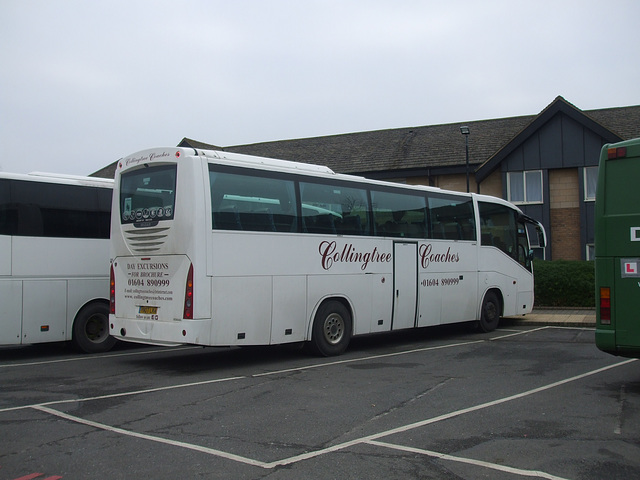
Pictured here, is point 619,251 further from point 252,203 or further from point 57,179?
point 57,179

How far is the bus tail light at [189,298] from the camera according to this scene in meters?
10.4

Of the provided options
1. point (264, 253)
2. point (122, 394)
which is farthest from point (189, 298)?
point (122, 394)

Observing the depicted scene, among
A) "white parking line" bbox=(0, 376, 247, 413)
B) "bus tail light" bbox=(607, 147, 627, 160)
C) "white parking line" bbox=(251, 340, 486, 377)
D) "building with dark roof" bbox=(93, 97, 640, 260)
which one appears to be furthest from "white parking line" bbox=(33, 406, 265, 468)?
"building with dark roof" bbox=(93, 97, 640, 260)

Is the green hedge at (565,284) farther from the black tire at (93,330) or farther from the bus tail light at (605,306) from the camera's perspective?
the black tire at (93,330)

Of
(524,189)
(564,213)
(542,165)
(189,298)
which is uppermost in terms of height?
(542,165)

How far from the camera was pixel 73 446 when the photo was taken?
6.39m

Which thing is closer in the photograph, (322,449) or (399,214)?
(322,449)

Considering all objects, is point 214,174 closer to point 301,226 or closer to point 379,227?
point 301,226

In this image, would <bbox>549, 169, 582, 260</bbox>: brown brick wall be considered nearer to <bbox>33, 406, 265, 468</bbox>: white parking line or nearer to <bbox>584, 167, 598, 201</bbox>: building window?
<bbox>584, 167, 598, 201</bbox>: building window

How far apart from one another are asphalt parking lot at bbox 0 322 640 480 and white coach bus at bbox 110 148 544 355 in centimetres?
78

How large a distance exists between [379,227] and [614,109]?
22561 mm

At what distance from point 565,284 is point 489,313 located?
607cm

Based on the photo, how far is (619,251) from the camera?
8.59 metres

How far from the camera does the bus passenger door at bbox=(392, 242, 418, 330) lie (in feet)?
46.1
